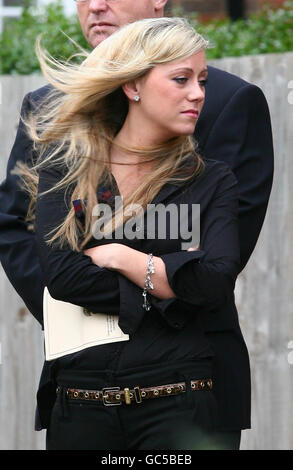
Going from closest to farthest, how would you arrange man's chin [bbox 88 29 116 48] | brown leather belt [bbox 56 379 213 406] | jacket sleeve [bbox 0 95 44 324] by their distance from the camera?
Result: brown leather belt [bbox 56 379 213 406]
jacket sleeve [bbox 0 95 44 324]
man's chin [bbox 88 29 116 48]

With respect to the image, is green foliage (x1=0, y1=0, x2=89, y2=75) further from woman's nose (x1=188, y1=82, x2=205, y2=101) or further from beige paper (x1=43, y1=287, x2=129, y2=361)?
beige paper (x1=43, y1=287, x2=129, y2=361)

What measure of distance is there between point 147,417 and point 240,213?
2.67 ft

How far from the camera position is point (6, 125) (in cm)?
573

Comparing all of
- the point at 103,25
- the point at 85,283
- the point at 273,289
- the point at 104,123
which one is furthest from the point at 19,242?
the point at 273,289

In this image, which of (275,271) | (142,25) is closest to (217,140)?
(142,25)

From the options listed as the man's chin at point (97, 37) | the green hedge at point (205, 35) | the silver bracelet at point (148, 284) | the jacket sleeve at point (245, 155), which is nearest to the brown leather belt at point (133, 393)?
the silver bracelet at point (148, 284)

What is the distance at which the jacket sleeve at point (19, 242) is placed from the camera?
11.6 ft

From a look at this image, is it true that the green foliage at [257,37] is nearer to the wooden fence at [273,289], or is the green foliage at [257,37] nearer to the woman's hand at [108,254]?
the wooden fence at [273,289]

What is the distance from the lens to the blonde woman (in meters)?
2.96

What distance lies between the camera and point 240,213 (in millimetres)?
3420

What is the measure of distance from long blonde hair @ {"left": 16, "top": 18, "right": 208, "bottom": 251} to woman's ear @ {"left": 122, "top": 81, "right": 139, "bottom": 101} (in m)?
0.02

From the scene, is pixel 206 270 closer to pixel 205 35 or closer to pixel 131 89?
pixel 131 89

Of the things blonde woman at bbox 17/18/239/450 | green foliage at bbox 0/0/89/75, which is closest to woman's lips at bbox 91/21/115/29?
blonde woman at bbox 17/18/239/450

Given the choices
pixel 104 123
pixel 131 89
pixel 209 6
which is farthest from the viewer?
pixel 209 6
